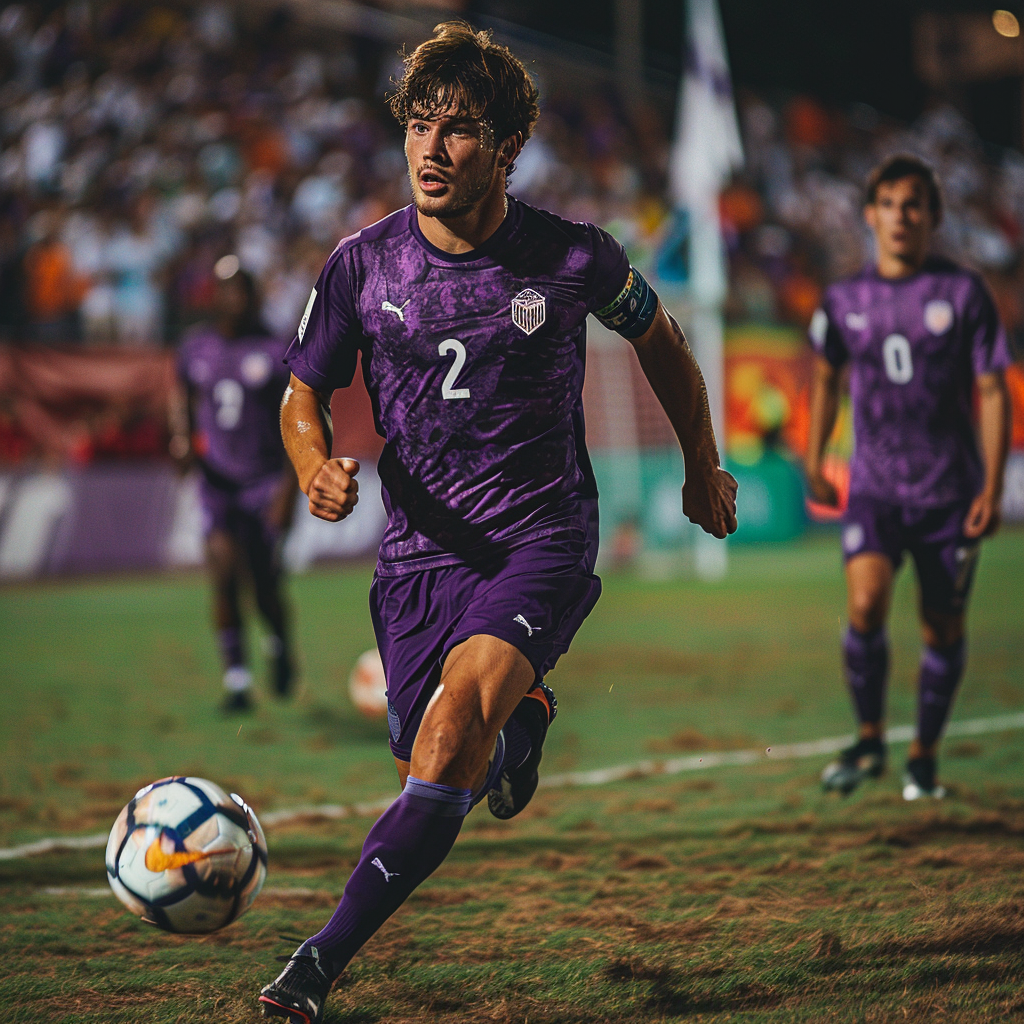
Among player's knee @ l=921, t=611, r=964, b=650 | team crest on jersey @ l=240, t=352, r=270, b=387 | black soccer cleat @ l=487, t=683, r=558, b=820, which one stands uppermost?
team crest on jersey @ l=240, t=352, r=270, b=387

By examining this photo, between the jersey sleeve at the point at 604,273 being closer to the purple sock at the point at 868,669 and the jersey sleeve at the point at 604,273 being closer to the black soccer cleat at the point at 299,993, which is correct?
the black soccer cleat at the point at 299,993

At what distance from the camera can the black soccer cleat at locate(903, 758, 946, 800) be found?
5.60 m

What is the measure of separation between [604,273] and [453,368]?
0.48 meters

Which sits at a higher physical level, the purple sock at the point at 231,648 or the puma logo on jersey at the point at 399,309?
the puma logo on jersey at the point at 399,309

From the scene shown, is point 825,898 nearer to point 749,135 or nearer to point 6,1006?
point 6,1006

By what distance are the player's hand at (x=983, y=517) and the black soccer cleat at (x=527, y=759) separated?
7.67 ft

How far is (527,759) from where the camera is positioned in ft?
13.2

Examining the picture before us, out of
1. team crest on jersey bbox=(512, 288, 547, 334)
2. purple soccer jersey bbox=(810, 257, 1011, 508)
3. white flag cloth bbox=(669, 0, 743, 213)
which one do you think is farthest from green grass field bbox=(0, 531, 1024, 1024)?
white flag cloth bbox=(669, 0, 743, 213)

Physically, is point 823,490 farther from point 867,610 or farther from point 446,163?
point 446,163

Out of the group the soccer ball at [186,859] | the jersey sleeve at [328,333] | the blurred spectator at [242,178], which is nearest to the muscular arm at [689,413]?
the jersey sleeve at [328,333]

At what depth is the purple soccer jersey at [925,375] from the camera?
18.4ft

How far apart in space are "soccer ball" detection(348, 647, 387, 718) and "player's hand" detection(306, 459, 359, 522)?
4.41 m

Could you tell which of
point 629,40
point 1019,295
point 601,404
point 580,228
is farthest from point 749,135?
point 580,228

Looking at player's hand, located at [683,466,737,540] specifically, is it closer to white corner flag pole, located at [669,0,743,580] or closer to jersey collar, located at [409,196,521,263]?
jersey collar, located at [409,196,521,263]
